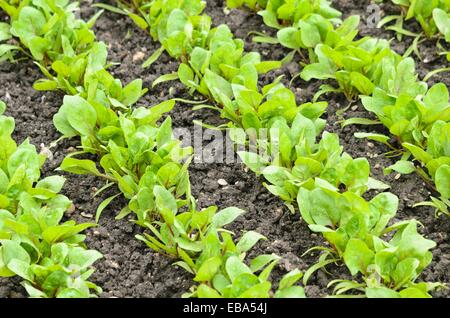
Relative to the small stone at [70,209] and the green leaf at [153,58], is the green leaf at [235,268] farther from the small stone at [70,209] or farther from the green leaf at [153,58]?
the green leaf at [153,58]

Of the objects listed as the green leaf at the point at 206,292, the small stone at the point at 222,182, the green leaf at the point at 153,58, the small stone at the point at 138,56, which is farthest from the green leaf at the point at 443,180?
the small stone at the point at 138,56

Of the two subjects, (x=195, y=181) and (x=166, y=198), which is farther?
(x=195, y=181)

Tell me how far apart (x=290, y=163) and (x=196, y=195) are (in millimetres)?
425

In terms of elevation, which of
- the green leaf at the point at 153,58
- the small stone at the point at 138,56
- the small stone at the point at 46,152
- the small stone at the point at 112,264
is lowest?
the small stone at the point at 112,264

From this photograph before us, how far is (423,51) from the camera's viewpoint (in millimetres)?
4266

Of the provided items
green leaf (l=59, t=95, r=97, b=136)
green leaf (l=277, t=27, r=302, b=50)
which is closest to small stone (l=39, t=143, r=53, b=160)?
green leaf (l=59, t=95, r=97, b=136)

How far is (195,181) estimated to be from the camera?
11.9 ft

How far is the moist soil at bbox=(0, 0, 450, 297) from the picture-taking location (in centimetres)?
319

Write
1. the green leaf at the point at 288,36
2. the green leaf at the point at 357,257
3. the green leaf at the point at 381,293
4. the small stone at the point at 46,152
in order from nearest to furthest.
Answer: the green leaf at the point at 381,293 < the green leaf at the point at 357,257 < the small stone at the point at 46,152 < the green leaf at the point at 288,36

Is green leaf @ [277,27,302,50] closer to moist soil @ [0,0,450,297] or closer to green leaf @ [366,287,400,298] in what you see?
moist soil @ [0,0,450,297]

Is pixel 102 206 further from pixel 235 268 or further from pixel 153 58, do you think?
pixel 153 58

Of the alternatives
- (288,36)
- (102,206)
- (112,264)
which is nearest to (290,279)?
(112,264)

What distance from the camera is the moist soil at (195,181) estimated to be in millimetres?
3191
